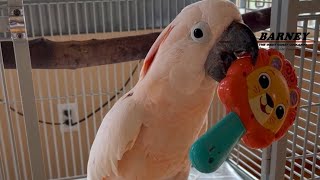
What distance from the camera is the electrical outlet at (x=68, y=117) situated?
3.45 ft

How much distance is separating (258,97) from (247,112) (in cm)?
2

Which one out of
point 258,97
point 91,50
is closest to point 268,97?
point 258,97

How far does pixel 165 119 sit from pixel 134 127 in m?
0.05

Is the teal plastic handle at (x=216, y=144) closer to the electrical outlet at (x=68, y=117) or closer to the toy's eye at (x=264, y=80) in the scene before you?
the toy's eye at (x=264, y=80)

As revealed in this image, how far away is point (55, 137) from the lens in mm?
1065

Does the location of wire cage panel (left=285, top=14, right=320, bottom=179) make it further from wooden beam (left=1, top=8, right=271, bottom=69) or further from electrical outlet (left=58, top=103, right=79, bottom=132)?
electrical outlet (left=58, top=103, right=79, bottom=132)

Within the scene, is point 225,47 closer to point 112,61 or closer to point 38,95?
point 112,61

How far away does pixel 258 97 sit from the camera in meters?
0.42

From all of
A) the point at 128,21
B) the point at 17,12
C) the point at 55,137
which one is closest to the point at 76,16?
the point at 128,21

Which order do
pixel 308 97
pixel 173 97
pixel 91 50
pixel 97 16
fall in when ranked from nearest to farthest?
pixel 173 97 → pixel 308 97 → pixel 91 50 → pixel 97 16

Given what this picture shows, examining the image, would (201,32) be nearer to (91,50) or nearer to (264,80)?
(264,80)

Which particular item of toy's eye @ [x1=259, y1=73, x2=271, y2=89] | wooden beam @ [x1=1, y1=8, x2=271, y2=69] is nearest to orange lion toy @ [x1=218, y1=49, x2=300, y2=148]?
toy's eye @ [x1=259, y1=73, x2=271, y2=89]

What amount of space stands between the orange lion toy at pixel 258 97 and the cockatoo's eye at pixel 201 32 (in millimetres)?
66

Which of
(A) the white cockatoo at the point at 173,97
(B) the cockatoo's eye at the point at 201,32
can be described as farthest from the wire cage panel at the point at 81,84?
(B) the cockatoo's eye at the point at 201,32
